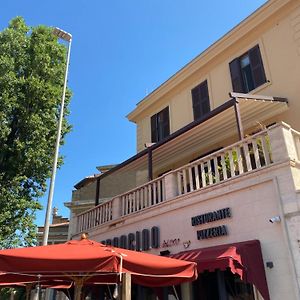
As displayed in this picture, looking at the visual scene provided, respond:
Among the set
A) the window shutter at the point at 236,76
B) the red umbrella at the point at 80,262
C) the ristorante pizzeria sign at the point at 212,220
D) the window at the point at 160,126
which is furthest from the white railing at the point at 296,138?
the window at the point at 160,126

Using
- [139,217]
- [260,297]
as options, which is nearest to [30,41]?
[139,217]

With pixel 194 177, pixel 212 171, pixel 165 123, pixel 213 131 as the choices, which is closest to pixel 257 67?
pixel 213 131

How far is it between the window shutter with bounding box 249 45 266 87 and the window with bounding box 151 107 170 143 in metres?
4.87

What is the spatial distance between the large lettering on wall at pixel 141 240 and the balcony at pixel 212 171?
0.71 meters

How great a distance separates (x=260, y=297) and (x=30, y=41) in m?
13.6

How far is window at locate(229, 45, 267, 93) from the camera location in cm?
1231

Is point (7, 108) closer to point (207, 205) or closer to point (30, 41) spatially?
point (30, 41)

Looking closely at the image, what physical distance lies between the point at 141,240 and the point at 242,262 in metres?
4.60

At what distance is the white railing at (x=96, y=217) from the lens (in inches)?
537

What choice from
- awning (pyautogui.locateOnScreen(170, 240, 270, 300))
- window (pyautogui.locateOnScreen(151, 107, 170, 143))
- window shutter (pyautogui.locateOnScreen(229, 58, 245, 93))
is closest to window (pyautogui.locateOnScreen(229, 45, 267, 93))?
window shutter (pyautogui.locateOnScreen(229, 58, 245, 93))

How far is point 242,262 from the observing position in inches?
287

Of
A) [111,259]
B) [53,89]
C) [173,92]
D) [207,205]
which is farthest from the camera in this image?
[173,92]

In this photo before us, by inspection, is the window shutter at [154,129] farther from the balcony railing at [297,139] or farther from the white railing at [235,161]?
the balcony railing at [297,139]

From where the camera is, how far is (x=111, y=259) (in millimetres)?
5641
